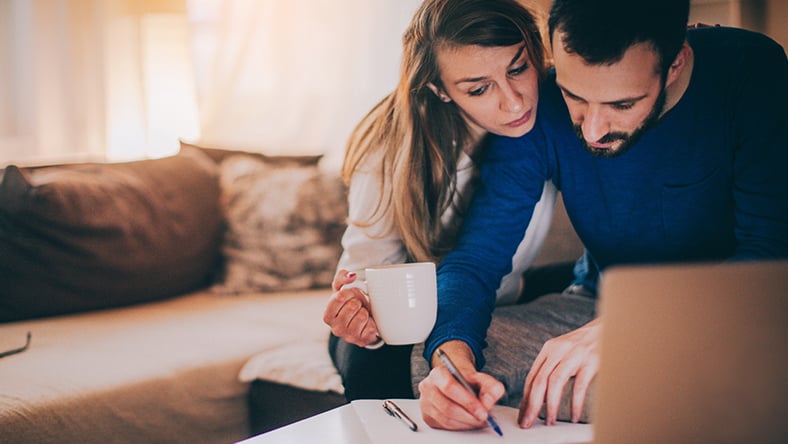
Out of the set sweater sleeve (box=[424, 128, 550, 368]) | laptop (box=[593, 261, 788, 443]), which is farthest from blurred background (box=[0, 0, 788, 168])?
laptop (box=[593, 261, 788, 443])

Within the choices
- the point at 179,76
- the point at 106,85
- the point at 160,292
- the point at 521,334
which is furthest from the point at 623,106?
the point at 106,85

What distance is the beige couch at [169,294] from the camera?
120cm

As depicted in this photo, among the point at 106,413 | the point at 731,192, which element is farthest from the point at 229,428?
the point at 731,192

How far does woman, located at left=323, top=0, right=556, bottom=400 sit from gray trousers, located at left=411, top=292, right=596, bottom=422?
63 mm

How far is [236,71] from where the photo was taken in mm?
2396

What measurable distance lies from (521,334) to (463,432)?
0.34 m

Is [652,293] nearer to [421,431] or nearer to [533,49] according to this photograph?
[421,431]

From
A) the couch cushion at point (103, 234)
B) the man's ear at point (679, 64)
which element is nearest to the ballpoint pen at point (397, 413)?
the man's ear at point (679, 64)

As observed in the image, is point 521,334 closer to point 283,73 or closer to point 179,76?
point 283,73

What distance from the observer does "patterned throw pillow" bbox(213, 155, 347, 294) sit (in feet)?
5.78

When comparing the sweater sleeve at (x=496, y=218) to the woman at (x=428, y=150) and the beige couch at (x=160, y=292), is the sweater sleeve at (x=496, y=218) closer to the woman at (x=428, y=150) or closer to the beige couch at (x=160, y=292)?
the woman at (x=428, y=150)

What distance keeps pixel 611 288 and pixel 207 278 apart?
1522 mm

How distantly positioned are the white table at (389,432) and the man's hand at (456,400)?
0.03 ft

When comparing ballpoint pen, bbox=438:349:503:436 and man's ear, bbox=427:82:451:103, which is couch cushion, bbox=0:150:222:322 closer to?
man's ear, bbox=427:82:451:103
